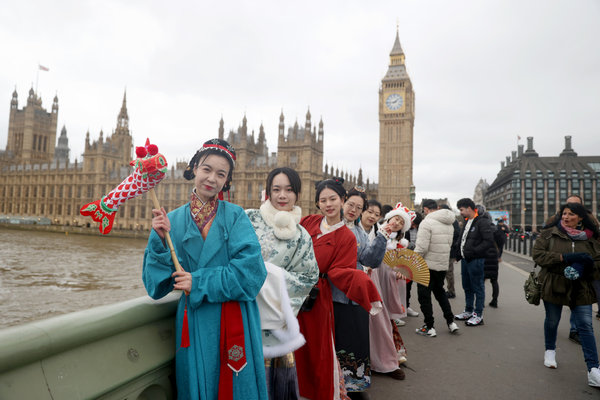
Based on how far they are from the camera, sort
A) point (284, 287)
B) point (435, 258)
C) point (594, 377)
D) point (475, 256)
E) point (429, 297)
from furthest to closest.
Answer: point (475, 256) → point (435, 258) → point (429, 297) → point (594, 377) → point (284, 287)

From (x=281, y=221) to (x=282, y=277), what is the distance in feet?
1.23

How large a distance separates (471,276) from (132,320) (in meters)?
5.26

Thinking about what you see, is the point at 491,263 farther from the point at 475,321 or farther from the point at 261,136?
the point at 261,136

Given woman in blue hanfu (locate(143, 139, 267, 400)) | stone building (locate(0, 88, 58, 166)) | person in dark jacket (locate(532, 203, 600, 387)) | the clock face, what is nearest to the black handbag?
person in dark jacket (locate(532, 203, 600, 387))

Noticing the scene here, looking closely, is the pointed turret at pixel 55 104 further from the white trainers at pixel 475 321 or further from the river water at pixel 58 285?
the white trainers at pixel 475 321

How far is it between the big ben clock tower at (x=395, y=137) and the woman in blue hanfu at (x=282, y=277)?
52488mm

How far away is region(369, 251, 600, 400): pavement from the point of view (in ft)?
10.1

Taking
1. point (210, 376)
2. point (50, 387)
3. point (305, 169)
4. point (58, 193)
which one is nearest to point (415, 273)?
point (210, 376)

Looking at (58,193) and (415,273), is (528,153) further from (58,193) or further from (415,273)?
(58,193)

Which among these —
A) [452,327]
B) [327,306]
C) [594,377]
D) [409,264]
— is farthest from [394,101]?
[327,306]

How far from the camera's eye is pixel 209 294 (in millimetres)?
1547

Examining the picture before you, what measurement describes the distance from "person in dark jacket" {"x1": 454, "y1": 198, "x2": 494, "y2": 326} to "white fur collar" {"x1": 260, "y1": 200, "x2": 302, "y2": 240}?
4.12 m

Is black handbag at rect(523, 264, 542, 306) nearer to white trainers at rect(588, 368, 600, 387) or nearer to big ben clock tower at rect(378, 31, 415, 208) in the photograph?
white trainers at rect(588, 368, 600, 387)

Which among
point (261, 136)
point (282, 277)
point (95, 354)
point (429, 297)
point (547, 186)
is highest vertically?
point (261, 136)
